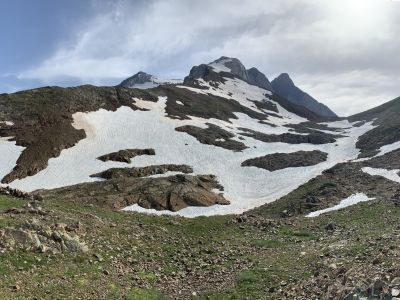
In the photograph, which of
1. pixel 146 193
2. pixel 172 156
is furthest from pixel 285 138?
pixel 146 193

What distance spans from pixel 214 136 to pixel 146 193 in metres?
37.3

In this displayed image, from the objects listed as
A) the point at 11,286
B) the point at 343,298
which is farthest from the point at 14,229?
the point at 343,298

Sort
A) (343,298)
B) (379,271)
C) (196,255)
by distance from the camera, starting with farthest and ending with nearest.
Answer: (196,255), (379,271), (343,298)

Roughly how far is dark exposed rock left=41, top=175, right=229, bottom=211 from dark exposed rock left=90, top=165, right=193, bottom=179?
3158 millimetres

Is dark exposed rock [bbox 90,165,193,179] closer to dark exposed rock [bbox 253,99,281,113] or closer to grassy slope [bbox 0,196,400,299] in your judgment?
grassy slope [bbox 0,196,400,299]

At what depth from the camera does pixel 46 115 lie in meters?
79.5

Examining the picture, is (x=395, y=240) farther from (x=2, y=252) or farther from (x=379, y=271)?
(x=2, y=252)

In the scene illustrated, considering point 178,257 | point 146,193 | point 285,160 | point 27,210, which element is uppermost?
point 285,160

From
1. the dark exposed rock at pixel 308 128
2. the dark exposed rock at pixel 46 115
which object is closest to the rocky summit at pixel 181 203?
the dark exposed rock at pixel 46 115

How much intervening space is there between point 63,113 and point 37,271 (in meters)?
67.8

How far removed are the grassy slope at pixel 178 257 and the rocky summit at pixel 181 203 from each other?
10 cm

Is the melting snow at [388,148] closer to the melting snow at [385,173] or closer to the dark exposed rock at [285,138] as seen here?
the melting snow at [385,173]

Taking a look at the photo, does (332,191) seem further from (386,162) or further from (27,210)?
(27,210)

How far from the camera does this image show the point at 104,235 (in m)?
24.7
